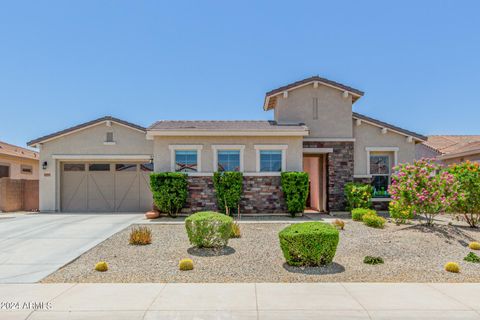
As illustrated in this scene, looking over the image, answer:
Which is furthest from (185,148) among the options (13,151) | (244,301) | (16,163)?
(13,151)

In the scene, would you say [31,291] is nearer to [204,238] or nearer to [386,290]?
[204,238]

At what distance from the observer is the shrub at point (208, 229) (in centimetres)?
814

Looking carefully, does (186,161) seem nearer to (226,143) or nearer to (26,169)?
(226,143)

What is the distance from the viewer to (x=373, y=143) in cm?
1535

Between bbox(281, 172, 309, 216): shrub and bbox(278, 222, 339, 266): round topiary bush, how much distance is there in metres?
6.27

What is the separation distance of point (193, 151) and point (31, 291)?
9.09 m

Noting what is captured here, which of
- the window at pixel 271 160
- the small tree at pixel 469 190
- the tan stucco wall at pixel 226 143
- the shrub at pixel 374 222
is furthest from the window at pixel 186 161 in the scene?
the small tree at pixel 469 190

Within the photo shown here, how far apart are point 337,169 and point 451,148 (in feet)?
46.9

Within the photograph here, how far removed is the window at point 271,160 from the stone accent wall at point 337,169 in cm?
170

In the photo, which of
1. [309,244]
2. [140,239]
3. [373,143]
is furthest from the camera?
[373,143]

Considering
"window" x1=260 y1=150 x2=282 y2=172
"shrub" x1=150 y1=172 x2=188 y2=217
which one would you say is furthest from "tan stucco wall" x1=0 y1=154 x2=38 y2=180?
"window" x1=260 y1=150 x2=282 y2=172

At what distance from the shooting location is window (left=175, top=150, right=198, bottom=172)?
1402 cm

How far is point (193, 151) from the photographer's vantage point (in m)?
14.1

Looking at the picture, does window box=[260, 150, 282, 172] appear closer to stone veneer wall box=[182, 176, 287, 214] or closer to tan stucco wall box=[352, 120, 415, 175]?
stone veneer wall box=[182, 176, 287, 214]
